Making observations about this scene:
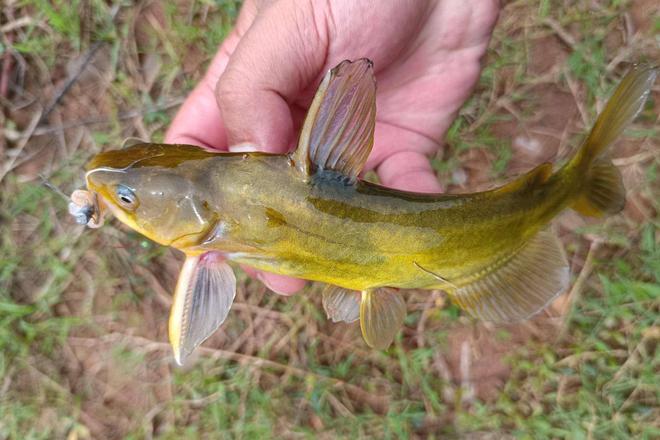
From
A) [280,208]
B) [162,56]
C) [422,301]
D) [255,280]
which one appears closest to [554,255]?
[280,208]

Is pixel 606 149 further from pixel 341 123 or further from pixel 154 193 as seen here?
pixel 154 193

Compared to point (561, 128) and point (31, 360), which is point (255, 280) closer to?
point (31, 360)

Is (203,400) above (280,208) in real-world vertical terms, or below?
below

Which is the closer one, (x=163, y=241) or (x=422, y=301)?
(x=163, y=241)

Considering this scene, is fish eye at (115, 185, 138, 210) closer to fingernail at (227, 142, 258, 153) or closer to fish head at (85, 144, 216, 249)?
fish head at (85, 144, 216, 249)

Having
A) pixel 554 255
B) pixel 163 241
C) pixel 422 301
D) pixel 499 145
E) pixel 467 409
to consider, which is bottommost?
pixel 467 409

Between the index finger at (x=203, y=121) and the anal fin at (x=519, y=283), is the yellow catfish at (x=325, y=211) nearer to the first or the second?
the anal fin at (x=519, y=283)

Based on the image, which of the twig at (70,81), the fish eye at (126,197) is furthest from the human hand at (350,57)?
the twig at (70,81)
